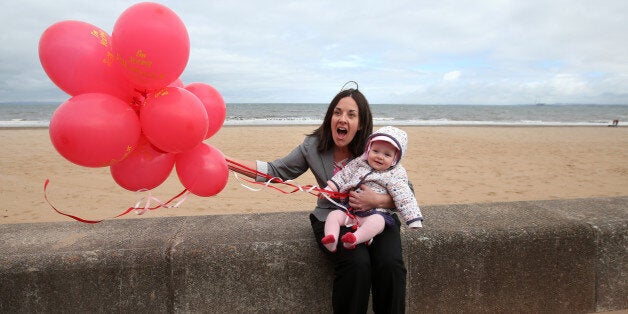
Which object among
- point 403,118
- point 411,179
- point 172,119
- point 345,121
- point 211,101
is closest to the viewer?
point 172,119

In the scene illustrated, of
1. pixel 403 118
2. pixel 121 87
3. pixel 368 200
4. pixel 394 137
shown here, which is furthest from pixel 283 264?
pixel 403 118

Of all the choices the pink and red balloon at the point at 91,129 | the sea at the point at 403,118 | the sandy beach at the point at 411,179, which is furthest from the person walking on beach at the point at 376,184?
the sea at the point at 403,118

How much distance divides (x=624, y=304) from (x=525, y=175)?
6.20 metres

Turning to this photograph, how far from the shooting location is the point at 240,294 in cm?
215

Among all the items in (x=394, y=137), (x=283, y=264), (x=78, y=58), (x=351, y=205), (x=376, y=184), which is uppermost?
(x=78, y=58)

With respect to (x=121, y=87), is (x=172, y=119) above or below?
below

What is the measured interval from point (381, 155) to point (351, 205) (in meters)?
0.34

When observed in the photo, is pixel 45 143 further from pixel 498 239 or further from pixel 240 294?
pixel 498 239

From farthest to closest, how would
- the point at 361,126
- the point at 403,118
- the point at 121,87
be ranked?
the point at 403,118
the point at 361,126
the point at 121,87

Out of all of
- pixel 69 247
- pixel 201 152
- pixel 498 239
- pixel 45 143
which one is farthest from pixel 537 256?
pixel 45 143

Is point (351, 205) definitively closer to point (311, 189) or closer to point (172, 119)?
point (311, 189)

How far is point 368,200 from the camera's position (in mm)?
2264

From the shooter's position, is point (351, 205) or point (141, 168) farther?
point (351, 205)

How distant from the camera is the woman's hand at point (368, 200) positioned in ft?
7.43
